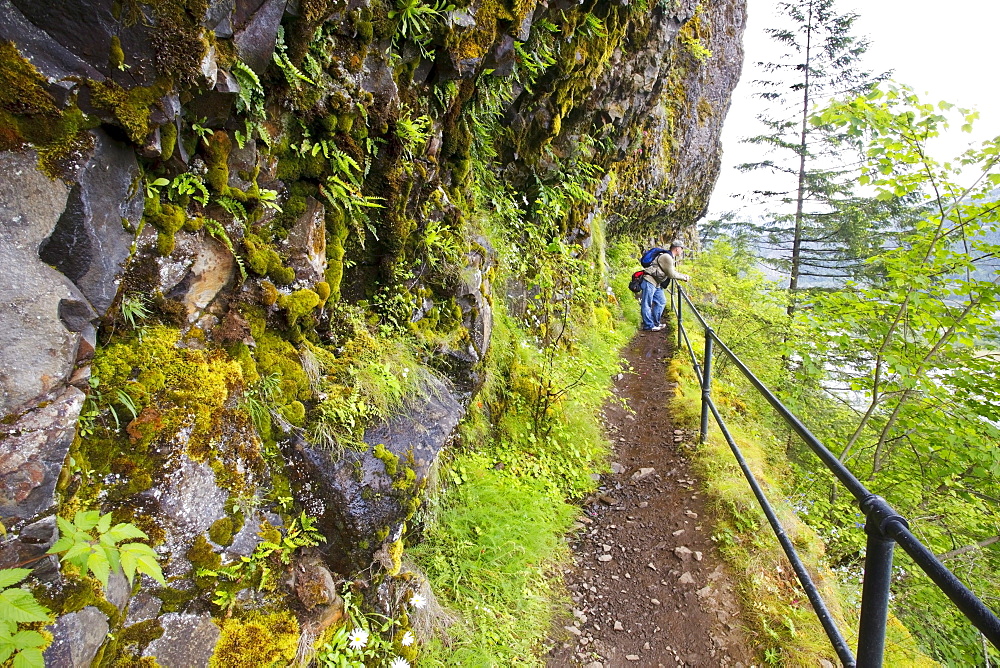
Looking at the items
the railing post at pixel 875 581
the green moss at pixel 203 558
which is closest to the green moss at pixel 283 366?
the green moss at pixel 203 558

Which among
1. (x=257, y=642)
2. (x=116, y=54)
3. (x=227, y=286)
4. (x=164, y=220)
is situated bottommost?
(x=257, y=642)

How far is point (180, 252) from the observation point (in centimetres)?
249

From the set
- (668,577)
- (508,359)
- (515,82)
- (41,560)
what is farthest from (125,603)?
(515,82)

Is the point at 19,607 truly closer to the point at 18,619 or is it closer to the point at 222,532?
the point at 18,619

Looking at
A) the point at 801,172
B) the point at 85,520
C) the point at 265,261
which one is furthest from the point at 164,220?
the point at 801,172

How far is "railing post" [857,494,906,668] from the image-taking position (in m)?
1.48

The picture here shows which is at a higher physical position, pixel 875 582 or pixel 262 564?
pixel 875 582

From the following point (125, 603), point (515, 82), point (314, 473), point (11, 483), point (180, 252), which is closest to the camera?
point (11, 483)

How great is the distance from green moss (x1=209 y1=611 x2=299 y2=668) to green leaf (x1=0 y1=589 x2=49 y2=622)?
1164 millimetres

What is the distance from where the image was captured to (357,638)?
2.76m

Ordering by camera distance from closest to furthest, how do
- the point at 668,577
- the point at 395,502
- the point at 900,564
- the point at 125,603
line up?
the point at 125,603
the point at 395,502
the point at 668,577
the point at 900,564

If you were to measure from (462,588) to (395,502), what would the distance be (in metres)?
1.00

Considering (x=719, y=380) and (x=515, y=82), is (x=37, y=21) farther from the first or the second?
(x=719, y=380)

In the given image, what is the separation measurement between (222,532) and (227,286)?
1390 millimetres
